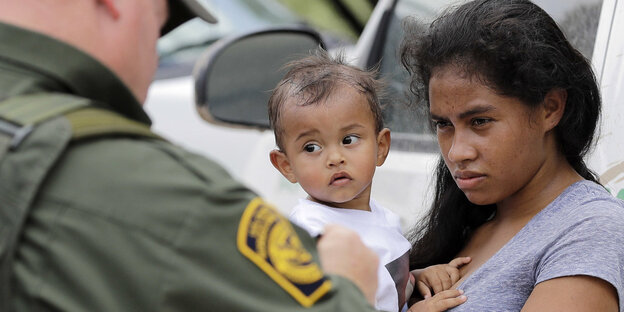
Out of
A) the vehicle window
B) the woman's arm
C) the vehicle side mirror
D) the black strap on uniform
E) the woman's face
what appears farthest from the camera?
the vehicle side mirror

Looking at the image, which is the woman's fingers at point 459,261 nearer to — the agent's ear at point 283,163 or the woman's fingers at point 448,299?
the woman's fingers at point 448,299

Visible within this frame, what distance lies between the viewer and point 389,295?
218 cm

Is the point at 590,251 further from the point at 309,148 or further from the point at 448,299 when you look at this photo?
the point at 309,148

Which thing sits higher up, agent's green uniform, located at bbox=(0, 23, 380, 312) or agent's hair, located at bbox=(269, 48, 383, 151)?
agent's green uniform, located at bbox=(0, 23, 380, 312)

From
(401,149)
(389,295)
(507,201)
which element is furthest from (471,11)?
(401,149)

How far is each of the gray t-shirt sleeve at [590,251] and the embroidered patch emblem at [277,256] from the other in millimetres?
768

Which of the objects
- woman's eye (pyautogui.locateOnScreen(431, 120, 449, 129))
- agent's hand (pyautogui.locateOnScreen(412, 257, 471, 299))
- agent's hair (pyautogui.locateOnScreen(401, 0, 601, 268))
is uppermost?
agent's hair (pyautogui.locateOnScreen(401, 0, 601, 268))

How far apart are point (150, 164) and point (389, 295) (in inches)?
42.4

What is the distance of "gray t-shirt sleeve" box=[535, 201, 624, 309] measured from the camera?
1835 mm

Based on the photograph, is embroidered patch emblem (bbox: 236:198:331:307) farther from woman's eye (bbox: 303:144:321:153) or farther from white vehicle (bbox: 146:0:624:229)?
white vehicle (bbox: 146:0:624:229)

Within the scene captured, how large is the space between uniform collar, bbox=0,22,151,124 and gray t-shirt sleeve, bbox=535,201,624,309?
102 cm

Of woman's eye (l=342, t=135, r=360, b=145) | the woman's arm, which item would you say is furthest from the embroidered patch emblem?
woman's eye (l=342, t=135, r=360, b=145)

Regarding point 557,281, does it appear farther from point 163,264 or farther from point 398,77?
point 398,77

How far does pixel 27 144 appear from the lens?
3.89 feet
